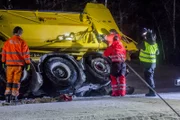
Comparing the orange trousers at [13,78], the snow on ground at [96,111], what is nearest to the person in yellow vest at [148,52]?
the snow on ground at [96,111]

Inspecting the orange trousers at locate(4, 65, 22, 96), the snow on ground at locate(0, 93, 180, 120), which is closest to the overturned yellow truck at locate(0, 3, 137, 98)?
the orange trousers at locate(4, 65, 22, 96)

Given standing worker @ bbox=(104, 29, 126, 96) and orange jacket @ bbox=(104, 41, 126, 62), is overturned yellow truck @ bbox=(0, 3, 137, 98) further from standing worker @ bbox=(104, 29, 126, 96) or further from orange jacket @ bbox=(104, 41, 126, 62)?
orange jacket @ bbox=(104, 41, 126, 62)

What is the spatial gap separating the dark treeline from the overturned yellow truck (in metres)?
12.8

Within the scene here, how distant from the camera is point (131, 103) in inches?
327

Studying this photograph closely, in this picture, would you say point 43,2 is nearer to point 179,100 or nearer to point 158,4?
point 158,4

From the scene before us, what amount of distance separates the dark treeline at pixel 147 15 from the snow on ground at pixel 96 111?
1728cm

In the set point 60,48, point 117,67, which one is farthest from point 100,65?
point 117,67

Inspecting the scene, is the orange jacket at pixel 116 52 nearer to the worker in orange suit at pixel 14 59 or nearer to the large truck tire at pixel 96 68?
the large truck tire at pixel 96 68

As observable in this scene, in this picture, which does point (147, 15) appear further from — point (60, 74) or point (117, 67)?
point (117, 67)

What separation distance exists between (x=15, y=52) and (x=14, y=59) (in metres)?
0.15

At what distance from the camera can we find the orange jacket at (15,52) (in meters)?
8.78

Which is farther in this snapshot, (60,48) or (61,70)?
(60,48)

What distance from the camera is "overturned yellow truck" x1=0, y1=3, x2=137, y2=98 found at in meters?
11.0

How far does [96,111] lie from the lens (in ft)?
23.9
